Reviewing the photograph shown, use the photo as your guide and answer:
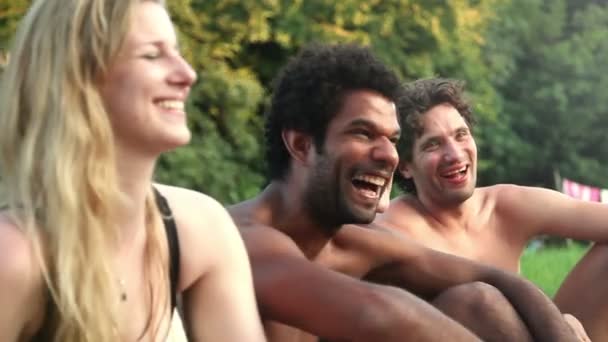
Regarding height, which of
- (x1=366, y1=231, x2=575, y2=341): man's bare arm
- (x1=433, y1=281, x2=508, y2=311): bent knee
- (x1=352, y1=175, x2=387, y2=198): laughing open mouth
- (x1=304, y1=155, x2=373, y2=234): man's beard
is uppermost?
(x1=352, y1=175, x2=387, y2=198): laughing open mouth

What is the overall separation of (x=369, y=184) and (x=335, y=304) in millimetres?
408

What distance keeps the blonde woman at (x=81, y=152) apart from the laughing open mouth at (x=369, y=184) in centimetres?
114

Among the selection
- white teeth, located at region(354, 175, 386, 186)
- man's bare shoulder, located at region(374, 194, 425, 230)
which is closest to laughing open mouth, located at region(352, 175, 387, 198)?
white teeth, located at region(354, 175, 386, 186)

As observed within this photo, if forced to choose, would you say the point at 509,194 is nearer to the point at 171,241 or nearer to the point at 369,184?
the point at 369,184

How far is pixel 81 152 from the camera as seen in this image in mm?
2273

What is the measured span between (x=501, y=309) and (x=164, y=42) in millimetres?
1685

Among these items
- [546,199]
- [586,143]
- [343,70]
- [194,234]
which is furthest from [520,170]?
[194,234]

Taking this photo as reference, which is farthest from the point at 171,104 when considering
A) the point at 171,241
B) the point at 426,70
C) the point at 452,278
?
the point at 426,70

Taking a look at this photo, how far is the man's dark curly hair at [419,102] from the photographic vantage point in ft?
14.6

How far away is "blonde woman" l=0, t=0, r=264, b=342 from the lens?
2258mm

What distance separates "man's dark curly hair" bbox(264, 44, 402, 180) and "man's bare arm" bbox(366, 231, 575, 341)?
42 cm

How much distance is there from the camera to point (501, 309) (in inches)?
147

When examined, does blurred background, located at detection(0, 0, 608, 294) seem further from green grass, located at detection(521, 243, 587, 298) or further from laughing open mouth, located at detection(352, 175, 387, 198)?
laughing open mouth, located at detection(352, 175, 387, 198)

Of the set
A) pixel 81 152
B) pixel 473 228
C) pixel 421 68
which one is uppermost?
pixel 81 152
